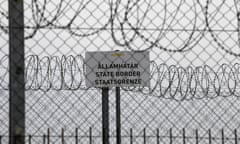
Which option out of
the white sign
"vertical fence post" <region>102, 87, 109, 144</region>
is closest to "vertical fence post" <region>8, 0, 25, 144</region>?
the white sign

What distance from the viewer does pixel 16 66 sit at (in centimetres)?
209

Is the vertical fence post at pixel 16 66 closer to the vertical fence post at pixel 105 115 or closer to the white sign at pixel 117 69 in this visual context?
the white sign at pixel 117 69

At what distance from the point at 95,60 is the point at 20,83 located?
1499 millimetres

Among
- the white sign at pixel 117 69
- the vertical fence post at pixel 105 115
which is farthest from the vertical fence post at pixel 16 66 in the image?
the vertical fence post at pixel 105 115

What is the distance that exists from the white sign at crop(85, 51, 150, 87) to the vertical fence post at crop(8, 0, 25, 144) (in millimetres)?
1490

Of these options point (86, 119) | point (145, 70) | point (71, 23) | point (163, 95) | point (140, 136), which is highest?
point (71, 23)

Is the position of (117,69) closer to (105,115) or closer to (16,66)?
(105,115)

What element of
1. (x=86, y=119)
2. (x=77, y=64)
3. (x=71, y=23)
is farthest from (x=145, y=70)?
(x=71, y=23)

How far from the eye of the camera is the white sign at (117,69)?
3.63 metres

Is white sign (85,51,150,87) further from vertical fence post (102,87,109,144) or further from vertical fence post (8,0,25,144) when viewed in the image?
vertical fence post (8,0,25,144)

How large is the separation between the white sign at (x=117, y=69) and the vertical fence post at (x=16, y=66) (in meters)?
1.49

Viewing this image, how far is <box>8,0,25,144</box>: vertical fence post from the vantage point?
81.6 inches

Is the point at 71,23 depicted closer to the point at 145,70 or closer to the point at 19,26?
the point at 19,26

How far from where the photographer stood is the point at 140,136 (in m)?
5.07
